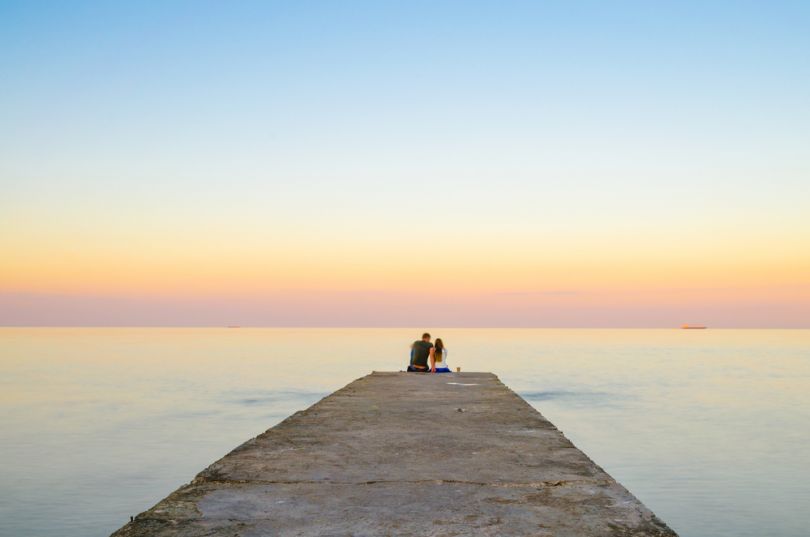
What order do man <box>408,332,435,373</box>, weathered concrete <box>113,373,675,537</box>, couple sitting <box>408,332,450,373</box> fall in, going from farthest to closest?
man <box>408,332,435,373</box> → couple sitting <box>408,332,450,373</box> → weathered concrete <box>113,373,675,537</box>

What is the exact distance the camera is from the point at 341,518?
4.29m

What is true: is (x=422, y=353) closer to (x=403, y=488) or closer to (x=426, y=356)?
(x=426, y=356)

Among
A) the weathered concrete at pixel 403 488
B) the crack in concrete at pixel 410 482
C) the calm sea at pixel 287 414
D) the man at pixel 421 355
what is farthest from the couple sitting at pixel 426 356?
the crack in concrete at pixel 410 482

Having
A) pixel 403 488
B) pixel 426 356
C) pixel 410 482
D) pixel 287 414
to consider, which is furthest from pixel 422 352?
A: pixel 403 488

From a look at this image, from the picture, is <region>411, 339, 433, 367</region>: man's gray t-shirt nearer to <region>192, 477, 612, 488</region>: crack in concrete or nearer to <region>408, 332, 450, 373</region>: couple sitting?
<region>408, 332, 450, 373</region>: couple sitting

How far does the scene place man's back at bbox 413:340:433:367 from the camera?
20672 millimetres

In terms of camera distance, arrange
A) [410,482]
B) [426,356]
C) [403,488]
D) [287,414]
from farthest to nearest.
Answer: [287,414] < [426,356] < [410,482] < [403,488]

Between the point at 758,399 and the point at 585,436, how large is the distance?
1401 centimetres

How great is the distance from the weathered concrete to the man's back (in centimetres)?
1156

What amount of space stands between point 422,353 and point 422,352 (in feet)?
0.12

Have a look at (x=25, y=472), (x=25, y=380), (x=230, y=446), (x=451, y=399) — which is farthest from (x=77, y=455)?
(x=25, y=380)

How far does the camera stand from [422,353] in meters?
20.8

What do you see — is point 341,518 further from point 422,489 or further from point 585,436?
point 585,436

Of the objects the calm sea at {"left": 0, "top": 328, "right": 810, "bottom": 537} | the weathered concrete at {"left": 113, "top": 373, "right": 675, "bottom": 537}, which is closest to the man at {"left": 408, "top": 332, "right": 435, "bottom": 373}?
the calm sea at {"left": 0, "top": 328, "right": 810, "bottom": 537}
